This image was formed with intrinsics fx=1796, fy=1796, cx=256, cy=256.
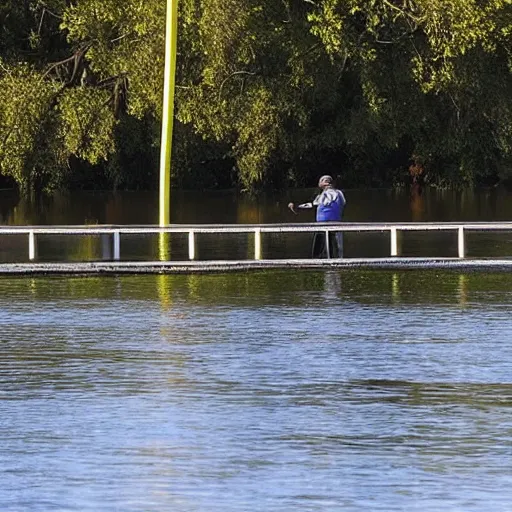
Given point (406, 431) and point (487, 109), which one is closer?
point (406, 431)

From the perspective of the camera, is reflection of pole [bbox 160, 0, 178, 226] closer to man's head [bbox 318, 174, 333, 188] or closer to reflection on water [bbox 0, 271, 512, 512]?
man's head [bbox 318, 174, 333, 188]

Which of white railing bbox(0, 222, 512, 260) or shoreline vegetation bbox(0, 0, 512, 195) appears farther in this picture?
shoreline vegetation bbox(0, 0, 512, 195)

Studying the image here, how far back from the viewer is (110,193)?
6638 centimetres

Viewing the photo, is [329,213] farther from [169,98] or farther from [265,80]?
[265,80]

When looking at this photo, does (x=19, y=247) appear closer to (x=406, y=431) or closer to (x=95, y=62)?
(x=95, y=62)

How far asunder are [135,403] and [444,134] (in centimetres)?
3292

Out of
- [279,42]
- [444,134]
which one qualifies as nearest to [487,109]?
[444,134]

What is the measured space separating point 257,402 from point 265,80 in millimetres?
29027

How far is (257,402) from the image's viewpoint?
12.8 metres

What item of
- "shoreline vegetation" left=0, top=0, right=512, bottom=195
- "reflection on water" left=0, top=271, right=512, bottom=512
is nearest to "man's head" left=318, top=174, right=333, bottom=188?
"reflection on water" left=0, top=271, right=512, bottom=512

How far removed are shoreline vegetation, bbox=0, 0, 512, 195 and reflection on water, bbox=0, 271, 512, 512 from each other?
57.4 feet

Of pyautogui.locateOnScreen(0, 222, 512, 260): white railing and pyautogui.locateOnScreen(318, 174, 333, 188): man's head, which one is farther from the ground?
pyautogui.locateOnScreen(318, 174, 333, 188): man's head

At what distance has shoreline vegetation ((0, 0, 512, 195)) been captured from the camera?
38688 millimetres

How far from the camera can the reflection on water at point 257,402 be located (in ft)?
31.8
